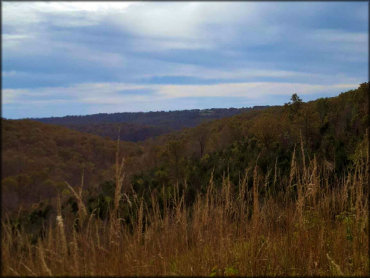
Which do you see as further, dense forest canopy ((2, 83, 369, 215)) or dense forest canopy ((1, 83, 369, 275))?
dense forest canopy ((2, 83, 369, 215))

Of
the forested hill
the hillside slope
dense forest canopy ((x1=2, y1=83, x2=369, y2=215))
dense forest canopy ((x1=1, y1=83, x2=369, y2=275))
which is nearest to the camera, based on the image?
the hillside slope

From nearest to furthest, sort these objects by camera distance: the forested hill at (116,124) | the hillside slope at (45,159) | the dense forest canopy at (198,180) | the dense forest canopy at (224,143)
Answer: the hillside slope at (45,159), the dense forest canopy at (198,180), the dense forest canopy at (224,143), the forested hill at (116,124)

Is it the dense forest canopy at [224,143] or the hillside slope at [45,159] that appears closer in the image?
the hillside slope at [45,159]

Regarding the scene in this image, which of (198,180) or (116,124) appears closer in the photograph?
(116,124)

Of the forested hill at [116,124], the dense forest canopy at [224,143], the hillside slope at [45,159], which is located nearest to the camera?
the hillside slope at [45,159]

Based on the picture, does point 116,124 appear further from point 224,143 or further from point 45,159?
point 224,143

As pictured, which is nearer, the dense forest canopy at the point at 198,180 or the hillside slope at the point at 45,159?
the hillside slope at the point at 45,159

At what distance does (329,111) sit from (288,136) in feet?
3.82

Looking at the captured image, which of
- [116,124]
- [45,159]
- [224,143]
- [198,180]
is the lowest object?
[198,180]

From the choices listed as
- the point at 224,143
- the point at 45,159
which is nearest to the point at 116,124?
the point at 45,159

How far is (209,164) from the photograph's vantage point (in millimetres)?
8203

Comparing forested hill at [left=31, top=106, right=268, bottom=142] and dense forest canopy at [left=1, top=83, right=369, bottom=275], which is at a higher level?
forested hill at [left=31, top=106, right=268, bottom=142]

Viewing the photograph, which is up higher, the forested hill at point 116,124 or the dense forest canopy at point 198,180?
the forested hill at point 116,124

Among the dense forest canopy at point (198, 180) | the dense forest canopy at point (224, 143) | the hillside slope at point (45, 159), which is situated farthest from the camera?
the dense forest canopy at point (224, 143)
